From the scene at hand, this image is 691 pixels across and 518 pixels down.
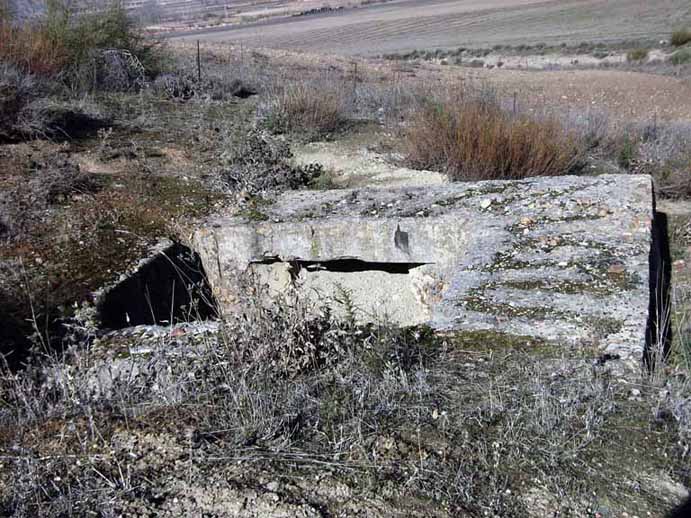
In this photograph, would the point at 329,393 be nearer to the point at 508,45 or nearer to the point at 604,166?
the point at 604,166

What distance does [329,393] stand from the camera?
278 cm

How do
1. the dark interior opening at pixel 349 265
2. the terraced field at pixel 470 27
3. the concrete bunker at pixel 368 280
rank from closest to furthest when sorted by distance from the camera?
the concrete bunker at pixel 368 280
the dark interior opening at pixel 349 265
the terraced field at pixel 470 27

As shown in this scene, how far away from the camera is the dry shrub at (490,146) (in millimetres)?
6984

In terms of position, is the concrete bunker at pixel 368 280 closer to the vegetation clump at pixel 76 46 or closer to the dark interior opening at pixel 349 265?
the dark interior opening at pixel 349 265

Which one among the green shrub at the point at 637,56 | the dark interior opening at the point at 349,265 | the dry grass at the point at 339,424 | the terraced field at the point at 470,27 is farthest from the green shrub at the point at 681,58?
the dry grass at the point at 339,424

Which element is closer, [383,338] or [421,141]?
[383,338]

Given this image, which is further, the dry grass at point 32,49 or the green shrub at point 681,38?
the green shrub at point 681,38

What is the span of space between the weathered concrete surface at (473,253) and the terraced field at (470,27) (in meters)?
27.2

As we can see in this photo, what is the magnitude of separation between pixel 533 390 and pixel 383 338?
68 centimetres

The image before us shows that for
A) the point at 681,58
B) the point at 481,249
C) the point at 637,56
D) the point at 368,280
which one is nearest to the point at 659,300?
the point at 481,249

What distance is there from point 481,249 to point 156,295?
2.76 m

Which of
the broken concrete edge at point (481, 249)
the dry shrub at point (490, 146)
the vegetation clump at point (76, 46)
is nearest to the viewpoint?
the broken concrete edge at point (481, 249)

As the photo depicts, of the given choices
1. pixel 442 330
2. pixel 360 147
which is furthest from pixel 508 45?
pixel 442 330

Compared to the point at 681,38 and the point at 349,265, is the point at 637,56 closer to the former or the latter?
the point at 681,38
